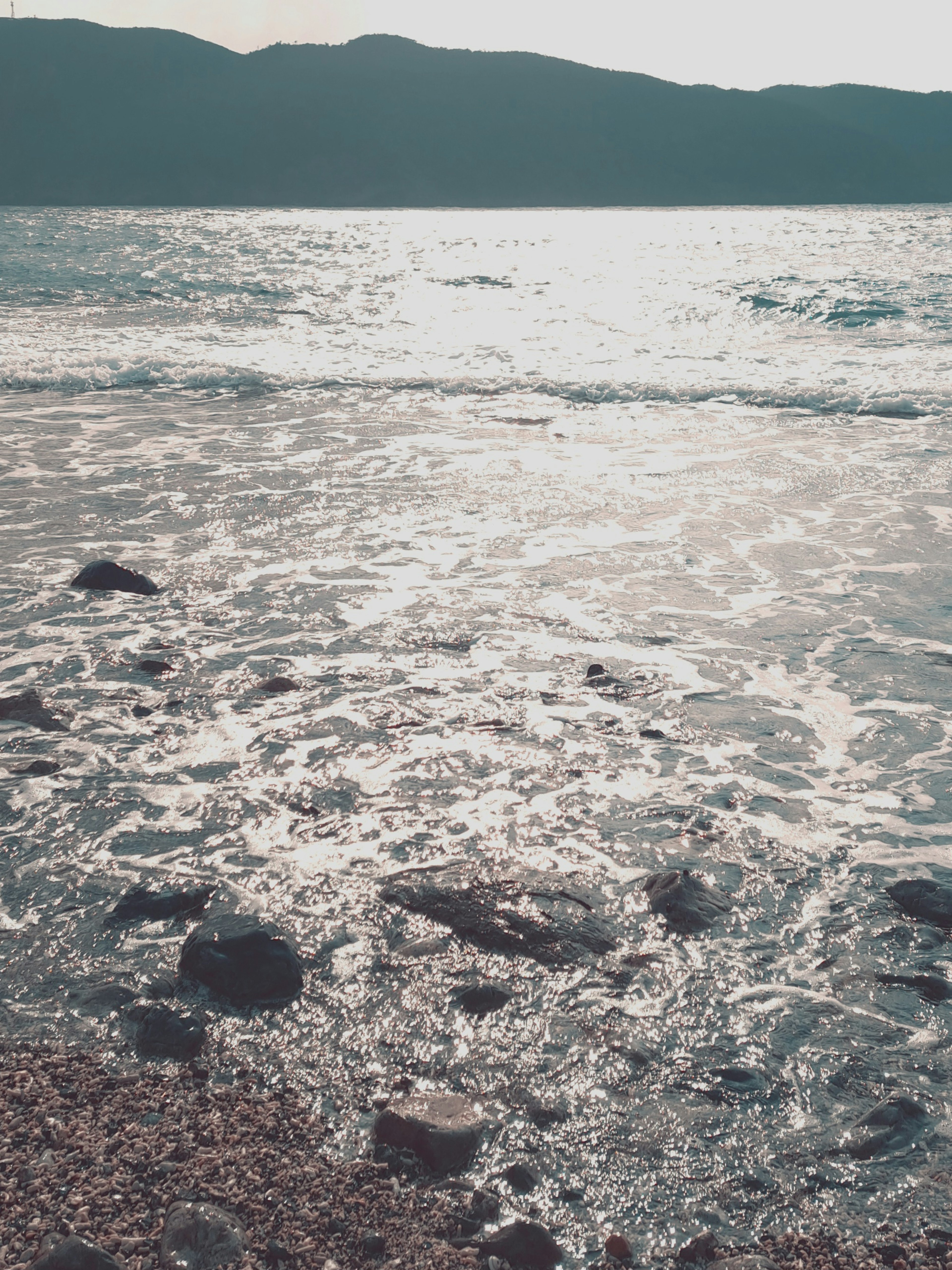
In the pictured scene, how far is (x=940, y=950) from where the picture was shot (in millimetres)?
2568

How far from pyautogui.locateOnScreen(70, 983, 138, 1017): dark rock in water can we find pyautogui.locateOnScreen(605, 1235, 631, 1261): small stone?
47.3 inches

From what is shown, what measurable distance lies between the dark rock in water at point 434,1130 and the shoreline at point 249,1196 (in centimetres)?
4

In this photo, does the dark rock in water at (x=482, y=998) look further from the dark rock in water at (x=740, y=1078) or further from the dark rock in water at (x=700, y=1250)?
the dark rock in water at (x=700, y=1250)

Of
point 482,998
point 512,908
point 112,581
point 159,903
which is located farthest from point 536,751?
point 112,581

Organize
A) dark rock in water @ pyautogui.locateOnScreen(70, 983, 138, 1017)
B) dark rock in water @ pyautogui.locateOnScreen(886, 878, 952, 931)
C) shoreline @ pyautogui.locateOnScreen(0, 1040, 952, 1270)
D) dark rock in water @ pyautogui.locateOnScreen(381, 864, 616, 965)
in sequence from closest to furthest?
shoreline @ pyautogui.locateOnScreen(0, 1040, 952, 1270) → dark rock in water @ pyautogui.locateOnScreen(70, 983, 138, 1017) → dark rock in water @ pyautogui.locateOnScreen(381, 864, 616, 965) → dark rock in water @ pyautogui.locateOnScreen(886, 878, 952, 931)

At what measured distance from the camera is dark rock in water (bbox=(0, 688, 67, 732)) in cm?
361

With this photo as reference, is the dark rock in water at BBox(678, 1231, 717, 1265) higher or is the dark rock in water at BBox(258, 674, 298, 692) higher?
the dark rock in water at BBox(258, 674, 298, 692)

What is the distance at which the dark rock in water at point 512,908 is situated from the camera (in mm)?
2559

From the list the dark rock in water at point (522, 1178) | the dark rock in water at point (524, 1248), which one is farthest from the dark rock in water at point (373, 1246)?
the dark rock in water at point (522, 1178)

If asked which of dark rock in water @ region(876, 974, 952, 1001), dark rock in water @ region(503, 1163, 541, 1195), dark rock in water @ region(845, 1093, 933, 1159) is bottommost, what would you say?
dark rock in water @ region(503, 1163, 541, 1195)

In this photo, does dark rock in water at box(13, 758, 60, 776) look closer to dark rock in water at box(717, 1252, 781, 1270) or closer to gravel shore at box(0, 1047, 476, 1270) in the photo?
gravel shore at box(0, 1047, 476, 1270)

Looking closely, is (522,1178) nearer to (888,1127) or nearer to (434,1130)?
(434,1130)

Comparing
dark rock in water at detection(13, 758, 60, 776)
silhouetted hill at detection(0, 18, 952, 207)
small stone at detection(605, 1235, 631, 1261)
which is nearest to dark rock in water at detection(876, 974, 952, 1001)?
small stone at detection(605, 1235, 631, 1261)

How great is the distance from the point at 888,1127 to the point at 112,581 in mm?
4121
